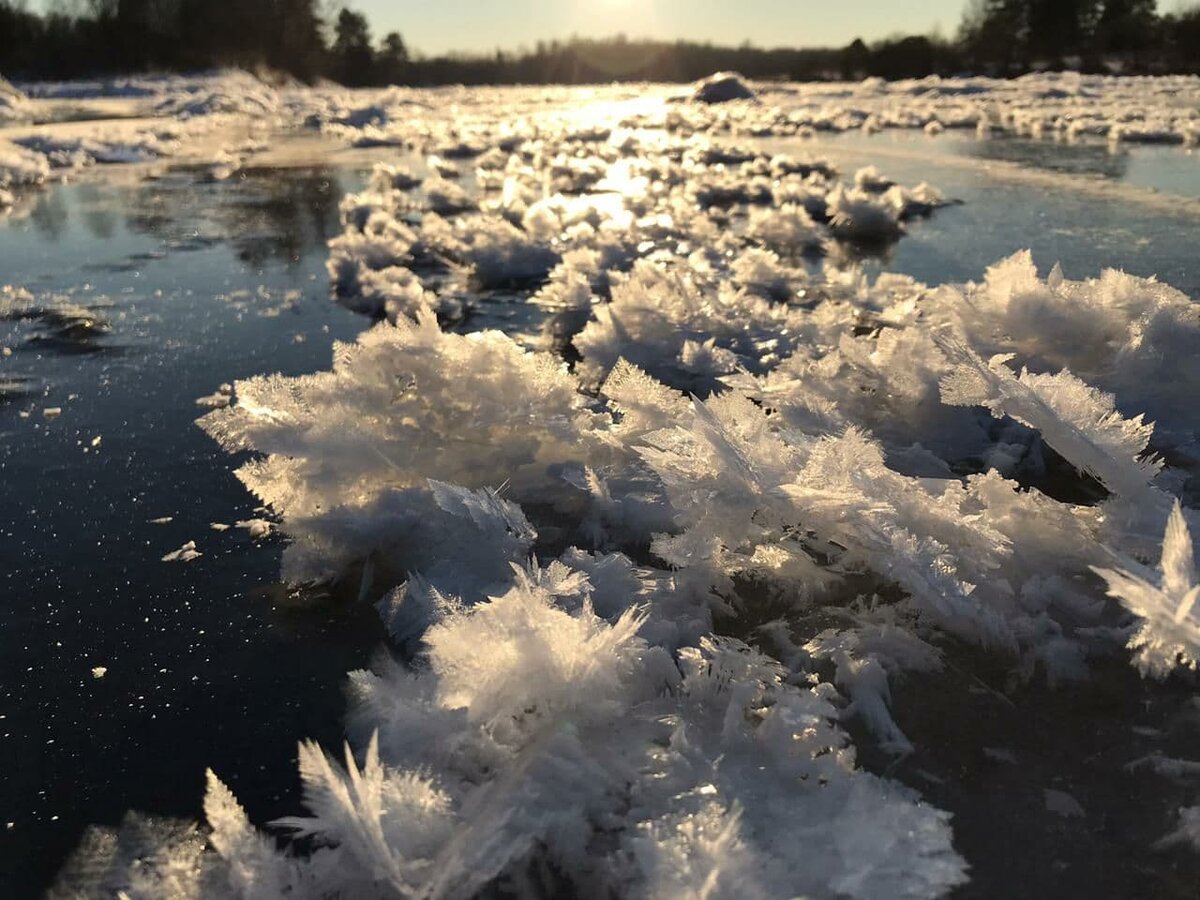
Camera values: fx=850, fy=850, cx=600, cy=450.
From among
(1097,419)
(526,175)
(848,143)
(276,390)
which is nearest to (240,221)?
(526,175)

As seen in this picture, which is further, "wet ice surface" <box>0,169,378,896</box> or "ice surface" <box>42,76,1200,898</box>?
"wet ice surface" <box>0,169,378,896</box>

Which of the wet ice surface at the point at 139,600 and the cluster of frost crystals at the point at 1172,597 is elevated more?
the cluster of frost crystals at the point at 1172,597

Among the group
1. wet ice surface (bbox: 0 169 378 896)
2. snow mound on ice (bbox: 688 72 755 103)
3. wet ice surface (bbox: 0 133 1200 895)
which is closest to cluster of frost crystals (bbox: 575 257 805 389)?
wet ice surface (bbox: 0 133 1200 895)

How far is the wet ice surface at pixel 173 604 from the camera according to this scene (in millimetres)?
1465

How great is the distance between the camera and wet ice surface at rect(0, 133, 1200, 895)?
1.46 metres

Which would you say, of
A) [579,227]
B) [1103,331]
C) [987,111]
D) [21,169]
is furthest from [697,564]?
[987,111]

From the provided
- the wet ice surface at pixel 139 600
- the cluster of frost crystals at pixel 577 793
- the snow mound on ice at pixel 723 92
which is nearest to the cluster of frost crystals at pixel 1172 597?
the cluster of frost crystals at pixel 577 793

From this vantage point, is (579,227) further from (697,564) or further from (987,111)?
(987,111)

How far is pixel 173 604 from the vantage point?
2.03 meters

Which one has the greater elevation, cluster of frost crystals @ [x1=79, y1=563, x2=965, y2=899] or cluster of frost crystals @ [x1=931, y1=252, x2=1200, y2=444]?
cluster of frost crystals @ [x1=931, y1=252, x2=1200, y2=444]

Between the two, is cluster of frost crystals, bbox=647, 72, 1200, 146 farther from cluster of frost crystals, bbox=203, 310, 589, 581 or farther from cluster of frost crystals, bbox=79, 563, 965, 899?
cluster of frost crystals, bbox=79, 563, 965, 899

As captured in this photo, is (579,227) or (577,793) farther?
(579,227)

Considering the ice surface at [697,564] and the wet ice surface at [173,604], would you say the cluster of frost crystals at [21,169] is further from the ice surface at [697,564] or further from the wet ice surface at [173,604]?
the ice surface at [697,564]

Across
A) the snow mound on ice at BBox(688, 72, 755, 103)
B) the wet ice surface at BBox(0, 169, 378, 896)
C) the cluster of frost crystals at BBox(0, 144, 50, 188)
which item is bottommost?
the wet ice surface at BBox(0, 169, 378, 896)
